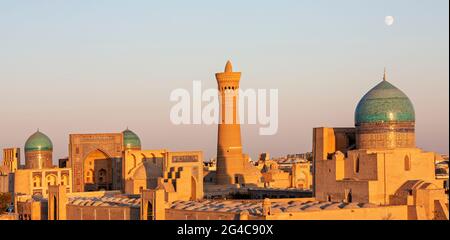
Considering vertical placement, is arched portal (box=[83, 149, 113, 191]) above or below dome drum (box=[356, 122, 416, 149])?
below

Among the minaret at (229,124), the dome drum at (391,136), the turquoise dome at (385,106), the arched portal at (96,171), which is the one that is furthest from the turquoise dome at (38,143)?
the dome drum at (391,136)

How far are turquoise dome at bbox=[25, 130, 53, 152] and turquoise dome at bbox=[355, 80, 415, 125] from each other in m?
29.2

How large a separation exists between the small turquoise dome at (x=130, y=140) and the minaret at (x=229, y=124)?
1086 cm

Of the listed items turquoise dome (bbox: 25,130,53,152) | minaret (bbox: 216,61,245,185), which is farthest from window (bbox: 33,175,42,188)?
minaret (bbox: 216,61,245,185)

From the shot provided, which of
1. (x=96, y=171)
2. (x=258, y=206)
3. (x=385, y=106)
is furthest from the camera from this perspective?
(x=96, y=171)

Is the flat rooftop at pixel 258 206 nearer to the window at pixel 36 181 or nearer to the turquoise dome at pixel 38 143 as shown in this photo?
the window at pixel 36 181

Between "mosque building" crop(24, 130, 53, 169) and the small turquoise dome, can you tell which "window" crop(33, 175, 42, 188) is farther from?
the small turquoise dome

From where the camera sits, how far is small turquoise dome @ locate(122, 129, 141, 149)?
6756 centimetres

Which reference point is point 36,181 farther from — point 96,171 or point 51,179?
point 96,171

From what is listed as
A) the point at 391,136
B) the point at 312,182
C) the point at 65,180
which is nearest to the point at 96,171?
the point at 65,180

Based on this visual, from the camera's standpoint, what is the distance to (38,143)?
66250mm

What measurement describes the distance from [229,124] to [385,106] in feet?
54.9
